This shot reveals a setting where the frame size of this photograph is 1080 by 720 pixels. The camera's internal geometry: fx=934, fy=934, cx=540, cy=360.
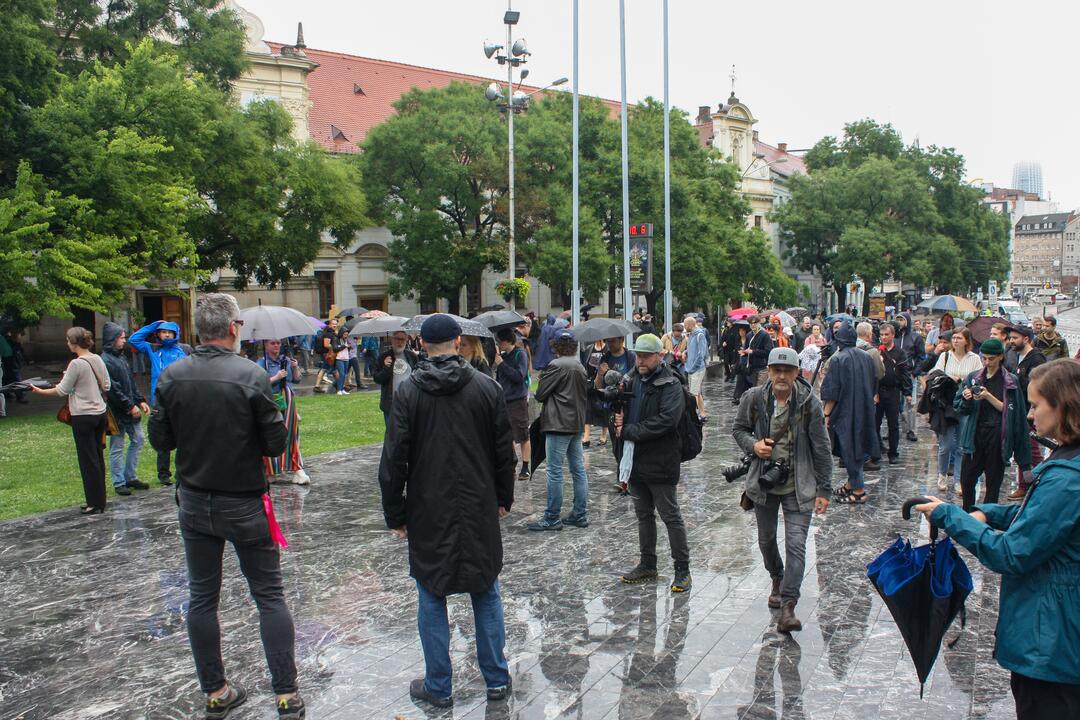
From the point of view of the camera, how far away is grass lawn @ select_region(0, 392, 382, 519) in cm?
1090

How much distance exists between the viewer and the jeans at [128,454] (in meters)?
10.7

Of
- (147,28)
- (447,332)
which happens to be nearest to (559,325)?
(447,332)

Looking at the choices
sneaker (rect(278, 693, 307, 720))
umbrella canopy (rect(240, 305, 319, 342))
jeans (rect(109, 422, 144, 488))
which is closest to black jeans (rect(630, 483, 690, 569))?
sneaker (rect(278, 693, 307, 720))

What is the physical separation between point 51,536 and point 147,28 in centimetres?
2488

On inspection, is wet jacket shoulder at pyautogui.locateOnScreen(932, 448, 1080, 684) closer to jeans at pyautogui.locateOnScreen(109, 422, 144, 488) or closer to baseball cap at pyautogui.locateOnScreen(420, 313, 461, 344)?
baseball cap at pyautogui.locateOnScreen(420, 313, 461, 344)

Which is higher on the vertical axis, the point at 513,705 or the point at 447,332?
the point at 447,332

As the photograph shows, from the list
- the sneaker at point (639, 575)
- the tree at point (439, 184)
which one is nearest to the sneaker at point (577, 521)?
the sneaker at point (639, 575)

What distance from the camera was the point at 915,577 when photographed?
3.94 m

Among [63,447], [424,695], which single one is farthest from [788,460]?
[63,447]

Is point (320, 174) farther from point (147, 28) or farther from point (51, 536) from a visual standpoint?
point (51, 536)

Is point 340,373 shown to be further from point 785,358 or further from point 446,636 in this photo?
point 446,636

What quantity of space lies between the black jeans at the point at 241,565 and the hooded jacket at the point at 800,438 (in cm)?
311

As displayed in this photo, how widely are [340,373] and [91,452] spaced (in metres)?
13.6

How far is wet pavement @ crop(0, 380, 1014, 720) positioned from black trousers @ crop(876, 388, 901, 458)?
3027 millimetres
